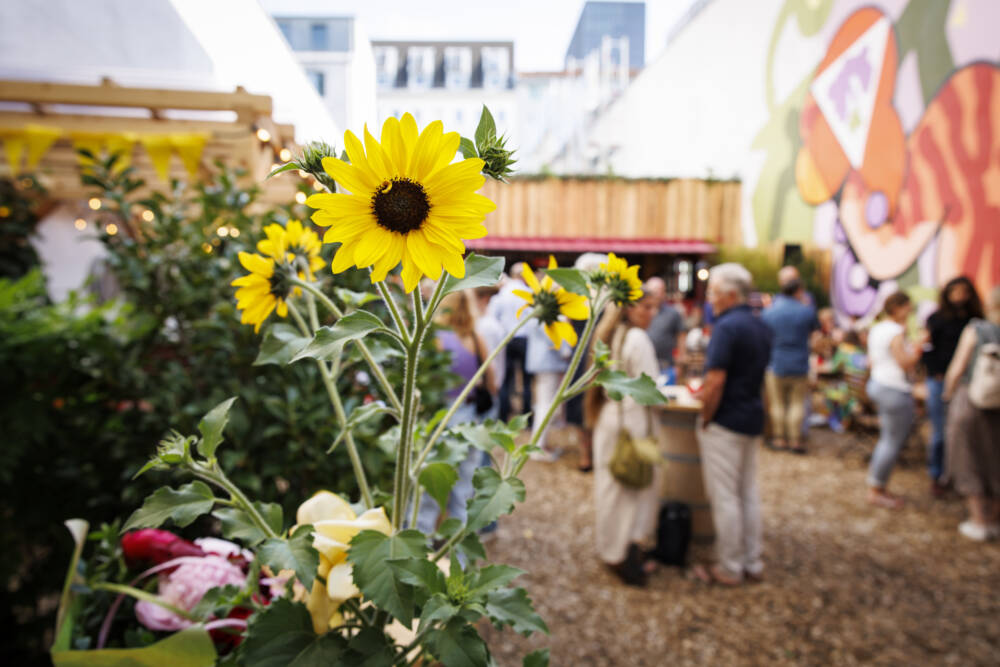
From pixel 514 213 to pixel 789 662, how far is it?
775cm

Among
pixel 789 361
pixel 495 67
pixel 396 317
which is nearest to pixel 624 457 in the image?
pixel 396 317

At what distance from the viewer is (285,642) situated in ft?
1.66

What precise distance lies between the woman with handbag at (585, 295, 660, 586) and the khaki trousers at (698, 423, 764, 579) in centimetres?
34

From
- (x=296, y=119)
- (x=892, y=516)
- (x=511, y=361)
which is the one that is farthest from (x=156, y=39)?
(x=892, y=516)

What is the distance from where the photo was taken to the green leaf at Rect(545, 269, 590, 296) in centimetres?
56

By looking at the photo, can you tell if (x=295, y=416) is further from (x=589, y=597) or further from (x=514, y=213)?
(x=514, y=213)

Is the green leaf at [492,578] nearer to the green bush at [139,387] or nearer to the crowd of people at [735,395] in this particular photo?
the green bush at [139,387]

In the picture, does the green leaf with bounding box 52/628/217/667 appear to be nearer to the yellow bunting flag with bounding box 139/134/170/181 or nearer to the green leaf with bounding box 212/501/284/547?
the green leaf with bounding box 212/501/284/547

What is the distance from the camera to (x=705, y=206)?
9.42m

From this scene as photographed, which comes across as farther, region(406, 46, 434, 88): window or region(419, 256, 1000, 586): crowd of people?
region(406, 46, 434, 88): window

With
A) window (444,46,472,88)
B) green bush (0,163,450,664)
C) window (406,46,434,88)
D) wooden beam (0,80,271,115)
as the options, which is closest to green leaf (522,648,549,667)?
green bush (0,163,450,664)

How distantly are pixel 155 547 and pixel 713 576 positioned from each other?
314 centimetres

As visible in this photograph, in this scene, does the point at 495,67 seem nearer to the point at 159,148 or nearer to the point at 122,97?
the point at 159,148

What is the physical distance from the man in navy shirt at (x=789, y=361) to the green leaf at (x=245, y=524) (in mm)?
5393
